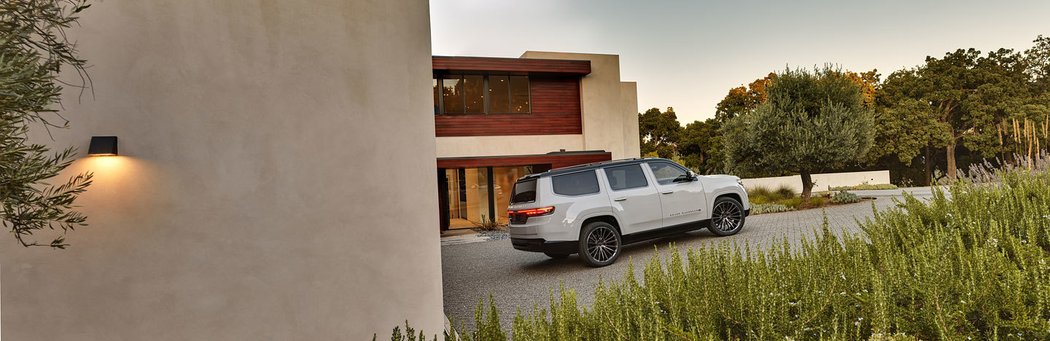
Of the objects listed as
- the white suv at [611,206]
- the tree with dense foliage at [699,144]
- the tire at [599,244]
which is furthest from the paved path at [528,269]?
the tree with dense foliage at [699,144]

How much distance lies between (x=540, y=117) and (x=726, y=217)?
8.77 m

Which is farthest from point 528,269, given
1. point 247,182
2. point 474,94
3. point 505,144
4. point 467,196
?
point 474,94

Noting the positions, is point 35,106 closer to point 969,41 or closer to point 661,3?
point 661,3

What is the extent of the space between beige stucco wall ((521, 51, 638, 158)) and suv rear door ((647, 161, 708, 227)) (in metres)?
8.17

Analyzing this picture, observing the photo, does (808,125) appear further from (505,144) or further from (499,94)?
(499,94)

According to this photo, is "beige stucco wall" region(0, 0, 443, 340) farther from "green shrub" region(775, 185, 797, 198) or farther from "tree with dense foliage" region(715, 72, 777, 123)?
"tree with dense foliage" region(715, 72, 777, 123)

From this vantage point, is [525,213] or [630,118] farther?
[630,118]

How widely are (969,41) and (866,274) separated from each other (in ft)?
124

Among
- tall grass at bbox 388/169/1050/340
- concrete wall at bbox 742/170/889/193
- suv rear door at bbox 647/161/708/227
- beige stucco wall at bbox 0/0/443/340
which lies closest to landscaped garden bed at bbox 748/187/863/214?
suv rear door at bbox 647/161/708/227

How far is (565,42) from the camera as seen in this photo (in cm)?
2312

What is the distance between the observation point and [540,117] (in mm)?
17766

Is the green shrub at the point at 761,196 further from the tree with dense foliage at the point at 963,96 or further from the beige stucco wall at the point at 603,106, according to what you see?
the tree with dense foliage at the point at 963,96

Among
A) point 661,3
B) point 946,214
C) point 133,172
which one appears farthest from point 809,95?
point 133,172

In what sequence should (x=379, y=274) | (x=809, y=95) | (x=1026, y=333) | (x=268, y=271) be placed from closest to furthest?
(x=1026, y=333) → (x=268, y=271) → (x=379, y=274) → (x=809, y=95)
